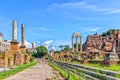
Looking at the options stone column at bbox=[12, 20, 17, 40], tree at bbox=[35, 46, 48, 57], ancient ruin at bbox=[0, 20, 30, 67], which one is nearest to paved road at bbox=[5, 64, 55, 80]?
ancient ruin at bbox=[0, 20, 30, 67]

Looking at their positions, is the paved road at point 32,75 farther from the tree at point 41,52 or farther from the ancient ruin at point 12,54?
the tree at point 41,52

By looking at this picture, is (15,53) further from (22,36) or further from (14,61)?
(22,36)

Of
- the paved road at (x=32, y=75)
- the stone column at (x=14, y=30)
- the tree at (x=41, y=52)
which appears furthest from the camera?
the tree at (x=41, y=52)

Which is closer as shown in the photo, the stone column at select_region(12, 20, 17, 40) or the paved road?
the paved road

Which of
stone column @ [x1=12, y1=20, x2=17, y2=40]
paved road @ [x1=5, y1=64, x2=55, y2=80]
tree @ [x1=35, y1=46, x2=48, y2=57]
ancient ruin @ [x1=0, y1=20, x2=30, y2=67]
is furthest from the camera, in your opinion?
tree @ [x1=35, y1=46, x2=48, y2=57]

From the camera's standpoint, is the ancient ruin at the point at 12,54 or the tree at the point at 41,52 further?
the tree at the point at 41,52

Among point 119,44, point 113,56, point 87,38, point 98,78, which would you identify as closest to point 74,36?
point 119,44

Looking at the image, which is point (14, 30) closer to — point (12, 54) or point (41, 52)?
point (12, 54)

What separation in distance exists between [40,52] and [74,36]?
64.2 meters

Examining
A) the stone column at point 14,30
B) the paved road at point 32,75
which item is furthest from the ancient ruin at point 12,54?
the paved road at point 32,75

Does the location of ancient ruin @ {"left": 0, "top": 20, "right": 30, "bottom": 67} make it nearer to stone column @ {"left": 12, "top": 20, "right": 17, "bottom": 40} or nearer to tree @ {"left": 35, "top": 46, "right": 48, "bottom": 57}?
stone column @ {"left": 12, "top": 20, "right": 17, "bottom": 40}

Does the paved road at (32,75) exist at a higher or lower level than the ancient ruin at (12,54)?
lower

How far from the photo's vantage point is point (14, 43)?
1369 inches

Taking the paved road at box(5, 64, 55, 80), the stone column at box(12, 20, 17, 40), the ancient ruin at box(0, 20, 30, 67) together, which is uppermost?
the stone column at box(12, 20, 17, 40)
